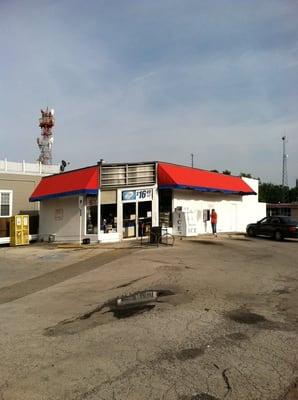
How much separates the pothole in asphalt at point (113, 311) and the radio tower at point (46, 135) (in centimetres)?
4313

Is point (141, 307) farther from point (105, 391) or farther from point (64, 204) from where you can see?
point (64, 204)

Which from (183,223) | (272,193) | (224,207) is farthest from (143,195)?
(272,193)

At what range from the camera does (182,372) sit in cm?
540

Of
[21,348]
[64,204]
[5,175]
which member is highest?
[5,175]

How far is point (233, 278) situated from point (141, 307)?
4.32 m

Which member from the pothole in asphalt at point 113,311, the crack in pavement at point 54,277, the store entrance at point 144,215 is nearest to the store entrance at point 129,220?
the store entrance at point 144,215

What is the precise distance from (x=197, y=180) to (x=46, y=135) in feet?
100

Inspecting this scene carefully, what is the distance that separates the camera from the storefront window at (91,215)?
25.2 meters

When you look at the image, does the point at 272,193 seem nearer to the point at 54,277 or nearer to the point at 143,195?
the point at 143,195

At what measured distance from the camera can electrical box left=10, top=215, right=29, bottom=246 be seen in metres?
26.8

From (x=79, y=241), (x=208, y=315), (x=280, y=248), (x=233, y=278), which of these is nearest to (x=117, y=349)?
(x=208, y=315)

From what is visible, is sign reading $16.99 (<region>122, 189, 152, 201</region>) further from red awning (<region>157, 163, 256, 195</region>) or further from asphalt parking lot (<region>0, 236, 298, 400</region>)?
asphalt parking lot (<region>0, 236, 298, 400</region>)

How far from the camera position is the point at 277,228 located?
85.1 feet

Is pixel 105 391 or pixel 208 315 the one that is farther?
pixel 208 315
